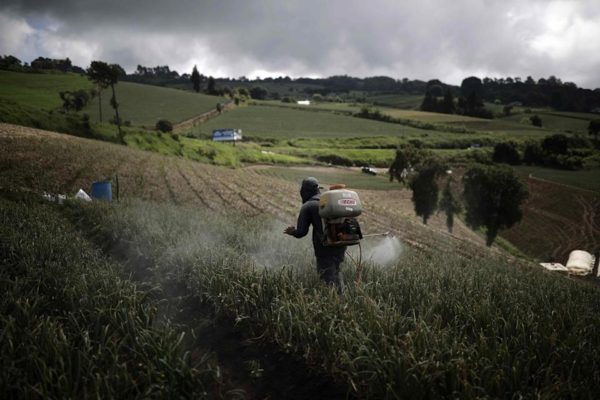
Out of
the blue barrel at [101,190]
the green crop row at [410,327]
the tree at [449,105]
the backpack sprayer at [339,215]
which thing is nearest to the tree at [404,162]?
the blue barrel at [101,190]

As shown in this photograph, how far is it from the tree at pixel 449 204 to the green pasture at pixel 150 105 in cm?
4794

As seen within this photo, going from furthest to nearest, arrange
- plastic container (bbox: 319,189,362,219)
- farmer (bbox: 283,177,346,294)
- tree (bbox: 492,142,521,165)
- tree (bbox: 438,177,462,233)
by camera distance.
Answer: tree (bbox: 492,142,521,165)
tree (bbox: 438,177,462,233)
farmer (bbox: 283,177,346,294)
plastic container (bbox: 319,189,362,219)

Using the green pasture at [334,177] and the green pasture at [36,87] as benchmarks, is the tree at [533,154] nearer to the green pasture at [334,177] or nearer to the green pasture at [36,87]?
the green pasture at [334,177]

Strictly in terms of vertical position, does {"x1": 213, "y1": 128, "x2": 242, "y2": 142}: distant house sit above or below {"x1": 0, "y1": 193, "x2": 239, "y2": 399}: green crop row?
above

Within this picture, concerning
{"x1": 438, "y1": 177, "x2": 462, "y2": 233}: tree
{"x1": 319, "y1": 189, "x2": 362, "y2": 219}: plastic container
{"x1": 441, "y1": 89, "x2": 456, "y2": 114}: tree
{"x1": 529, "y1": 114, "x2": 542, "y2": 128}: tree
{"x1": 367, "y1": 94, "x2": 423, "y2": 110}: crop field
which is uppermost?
{"x1": 367, "y1": 94, "x2": 423, "y2": 110}: crop field

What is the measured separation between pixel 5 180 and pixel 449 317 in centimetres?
2132

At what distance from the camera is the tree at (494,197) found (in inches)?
1326


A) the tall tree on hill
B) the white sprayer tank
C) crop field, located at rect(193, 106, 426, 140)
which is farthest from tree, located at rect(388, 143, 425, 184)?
the tall tree on hill

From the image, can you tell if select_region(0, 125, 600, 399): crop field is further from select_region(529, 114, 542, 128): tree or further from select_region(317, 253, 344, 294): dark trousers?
select_region(529, 114, 542, 128): tree

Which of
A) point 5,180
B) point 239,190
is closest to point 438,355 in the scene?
point 5,180

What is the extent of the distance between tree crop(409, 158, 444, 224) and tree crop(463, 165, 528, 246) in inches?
115

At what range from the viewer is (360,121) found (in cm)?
9712

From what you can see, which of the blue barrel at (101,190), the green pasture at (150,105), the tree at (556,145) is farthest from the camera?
the green pasture at (150,105)

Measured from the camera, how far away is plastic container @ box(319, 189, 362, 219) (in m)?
5.62
